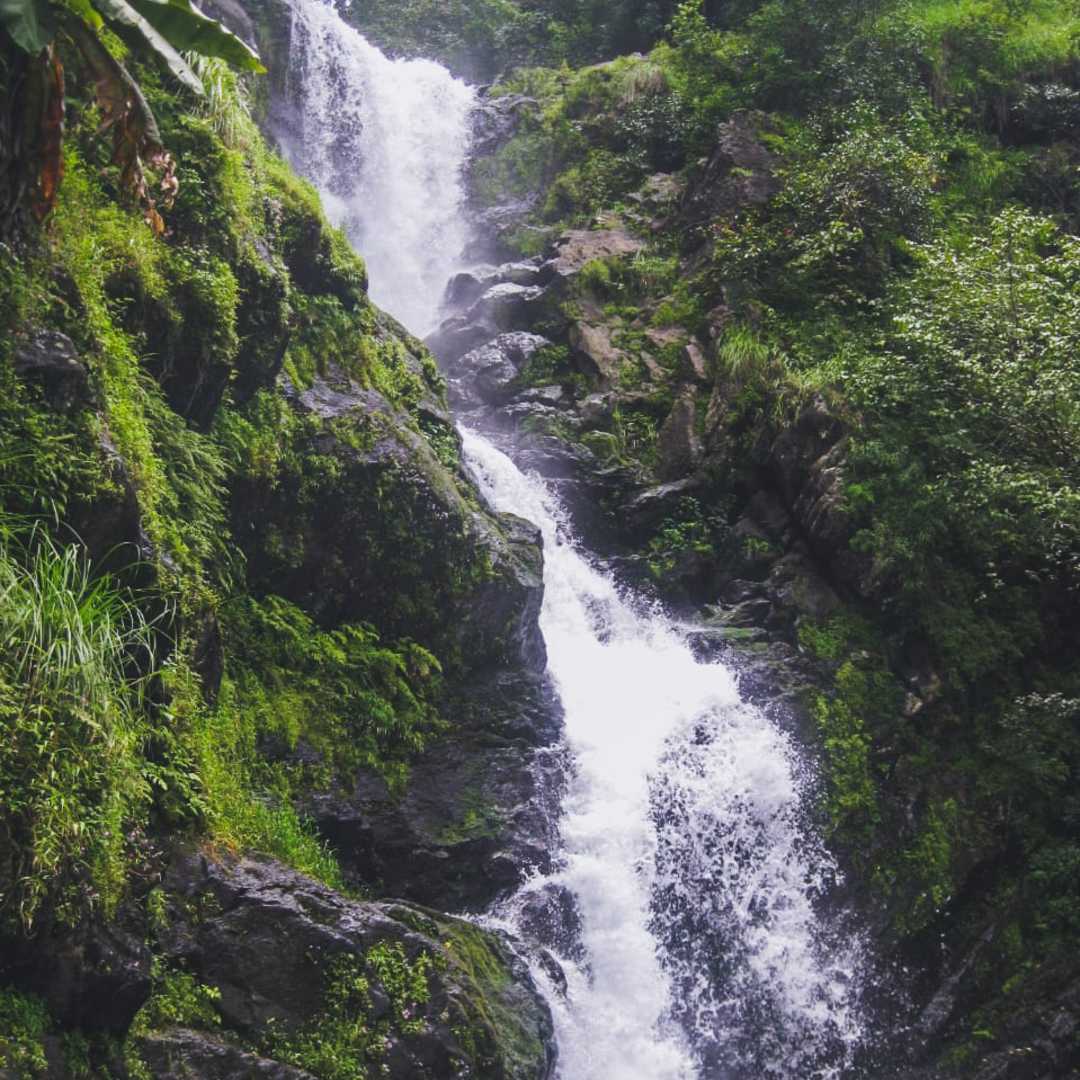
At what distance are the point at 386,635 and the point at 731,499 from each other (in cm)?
639

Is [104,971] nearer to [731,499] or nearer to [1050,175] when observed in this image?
[731,499]

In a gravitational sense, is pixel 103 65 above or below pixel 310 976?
above

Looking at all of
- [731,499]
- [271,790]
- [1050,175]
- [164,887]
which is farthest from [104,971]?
[1050,175]

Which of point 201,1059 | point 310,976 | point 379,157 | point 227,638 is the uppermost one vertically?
point 379,157

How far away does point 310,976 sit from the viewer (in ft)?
23.3

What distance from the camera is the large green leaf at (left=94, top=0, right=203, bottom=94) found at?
6.07 metres

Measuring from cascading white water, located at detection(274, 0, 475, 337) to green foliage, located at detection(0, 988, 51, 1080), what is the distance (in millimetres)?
16447

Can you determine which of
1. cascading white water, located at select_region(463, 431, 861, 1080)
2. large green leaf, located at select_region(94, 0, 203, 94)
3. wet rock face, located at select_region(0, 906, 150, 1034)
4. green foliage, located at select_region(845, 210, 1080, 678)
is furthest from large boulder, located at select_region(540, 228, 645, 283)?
wet rock face, located at select_region(0, 906, 150, 1034)

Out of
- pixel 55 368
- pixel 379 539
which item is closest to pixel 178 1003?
pixel 55 368

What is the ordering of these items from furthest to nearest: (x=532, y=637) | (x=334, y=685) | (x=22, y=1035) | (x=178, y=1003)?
(x=532, y=637)
(x=334, y=685)
(x=178, y=1003)
(x=22, y=1035)

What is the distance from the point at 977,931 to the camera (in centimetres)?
1122

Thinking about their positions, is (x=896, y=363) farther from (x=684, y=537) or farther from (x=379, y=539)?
(x=379, y=539)

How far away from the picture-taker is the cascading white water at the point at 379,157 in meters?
21.9

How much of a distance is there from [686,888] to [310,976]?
193 inches
